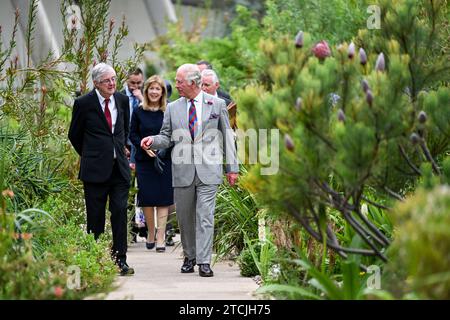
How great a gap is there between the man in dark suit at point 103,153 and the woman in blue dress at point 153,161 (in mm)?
2581

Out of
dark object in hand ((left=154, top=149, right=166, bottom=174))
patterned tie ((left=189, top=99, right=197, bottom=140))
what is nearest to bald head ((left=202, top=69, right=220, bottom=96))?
dark object in hand ((left=154, top=149, right=166, bottom=174))

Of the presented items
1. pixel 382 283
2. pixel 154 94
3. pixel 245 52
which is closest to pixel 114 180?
pixel 154 94

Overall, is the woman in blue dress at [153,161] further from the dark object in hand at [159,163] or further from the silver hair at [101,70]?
the silver hair at [101,70]

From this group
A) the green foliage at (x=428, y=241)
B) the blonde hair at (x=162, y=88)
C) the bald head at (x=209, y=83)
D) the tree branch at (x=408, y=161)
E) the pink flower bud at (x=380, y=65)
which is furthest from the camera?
the blonde hair at (x=162, y=88)

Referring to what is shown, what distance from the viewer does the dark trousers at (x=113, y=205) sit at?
10.7m

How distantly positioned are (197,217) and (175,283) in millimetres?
918

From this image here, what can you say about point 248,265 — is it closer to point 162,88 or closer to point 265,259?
point 265,259

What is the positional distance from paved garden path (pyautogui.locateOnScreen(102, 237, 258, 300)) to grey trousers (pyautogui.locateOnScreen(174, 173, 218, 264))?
26 centimetres

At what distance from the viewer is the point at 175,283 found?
32.9 ft

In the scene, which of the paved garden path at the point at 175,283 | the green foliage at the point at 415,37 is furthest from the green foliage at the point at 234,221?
the green foliage at the point at 415,37

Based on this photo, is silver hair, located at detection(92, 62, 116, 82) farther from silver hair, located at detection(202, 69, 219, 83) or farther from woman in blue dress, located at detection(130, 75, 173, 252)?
woman in blue dress, located at detection(130, 75, 173, 252)

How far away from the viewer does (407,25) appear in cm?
830

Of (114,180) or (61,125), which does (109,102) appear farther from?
(61,125)
